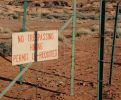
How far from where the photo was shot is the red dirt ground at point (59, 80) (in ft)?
35.5

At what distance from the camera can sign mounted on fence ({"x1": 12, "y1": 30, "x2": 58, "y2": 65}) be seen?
29.7ft

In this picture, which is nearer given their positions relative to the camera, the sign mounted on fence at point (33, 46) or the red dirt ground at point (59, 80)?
the sign mounted on fence at point (33, 46)

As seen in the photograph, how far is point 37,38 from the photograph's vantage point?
942cm

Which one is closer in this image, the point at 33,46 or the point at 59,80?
the point at 33,46

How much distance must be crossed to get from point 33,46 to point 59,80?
10.6ft

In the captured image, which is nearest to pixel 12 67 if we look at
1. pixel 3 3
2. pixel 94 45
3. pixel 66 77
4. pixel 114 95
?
pixel 66 77

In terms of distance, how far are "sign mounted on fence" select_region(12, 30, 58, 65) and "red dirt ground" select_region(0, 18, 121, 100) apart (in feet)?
4.44

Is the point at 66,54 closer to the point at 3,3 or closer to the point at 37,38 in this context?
the point at 37,38

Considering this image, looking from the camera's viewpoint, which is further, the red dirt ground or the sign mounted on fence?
the red dirt ground

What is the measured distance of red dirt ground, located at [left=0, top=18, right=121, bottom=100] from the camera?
1083 cm

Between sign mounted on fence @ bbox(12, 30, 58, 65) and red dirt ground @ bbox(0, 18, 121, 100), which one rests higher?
sign mounted on fence @ bbox(12, 30, 58, 65)

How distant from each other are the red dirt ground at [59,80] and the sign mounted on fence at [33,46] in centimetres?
135

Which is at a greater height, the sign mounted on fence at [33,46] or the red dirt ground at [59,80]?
the sign mounted on fence at [33,46]

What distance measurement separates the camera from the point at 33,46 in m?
9.39
